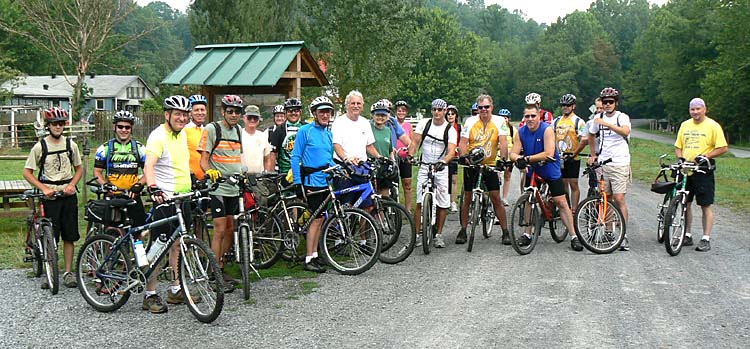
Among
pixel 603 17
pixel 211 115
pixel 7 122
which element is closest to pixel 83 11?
pixel 7 122

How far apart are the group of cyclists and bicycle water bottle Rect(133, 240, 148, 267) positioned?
0.23 m

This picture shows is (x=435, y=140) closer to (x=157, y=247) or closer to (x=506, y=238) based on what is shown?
(x=506, y=238)

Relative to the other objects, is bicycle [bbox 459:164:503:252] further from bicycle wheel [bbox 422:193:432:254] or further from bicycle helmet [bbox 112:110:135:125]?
bicycle helmet [bbox 112:110:135:125]

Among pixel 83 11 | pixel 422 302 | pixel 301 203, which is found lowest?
pixel 422 302

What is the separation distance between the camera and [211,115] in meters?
14.2

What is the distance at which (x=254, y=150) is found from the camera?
9.30 meters

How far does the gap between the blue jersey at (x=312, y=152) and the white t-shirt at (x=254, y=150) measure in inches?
36.5


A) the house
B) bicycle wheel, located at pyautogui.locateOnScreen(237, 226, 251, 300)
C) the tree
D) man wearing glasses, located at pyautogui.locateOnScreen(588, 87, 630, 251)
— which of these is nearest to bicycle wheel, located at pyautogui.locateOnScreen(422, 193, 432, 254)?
man wearing glasses, located at pyautogui.locateOnScreen(588, 87, 630, 251)

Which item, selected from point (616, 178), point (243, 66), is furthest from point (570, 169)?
point (243, 66)

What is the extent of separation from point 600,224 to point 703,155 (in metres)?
1.65

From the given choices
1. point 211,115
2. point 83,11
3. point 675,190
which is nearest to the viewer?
point 675,190

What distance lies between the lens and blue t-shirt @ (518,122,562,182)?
9625 mm

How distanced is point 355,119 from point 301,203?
46.6 inches

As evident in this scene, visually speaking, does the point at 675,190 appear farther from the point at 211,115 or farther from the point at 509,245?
the point at 211,115
